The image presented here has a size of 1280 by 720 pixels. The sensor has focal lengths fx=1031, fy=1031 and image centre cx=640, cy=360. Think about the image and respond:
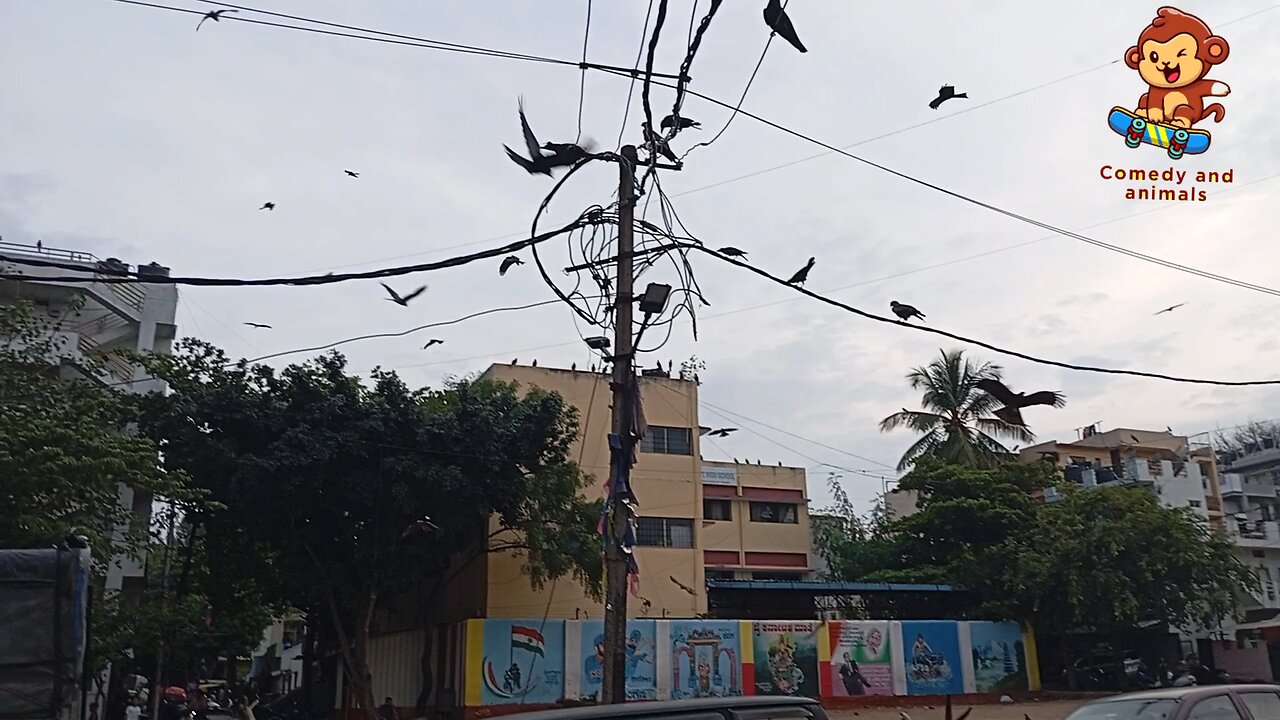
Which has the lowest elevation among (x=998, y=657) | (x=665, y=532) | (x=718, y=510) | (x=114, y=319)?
(x=998, y=657)

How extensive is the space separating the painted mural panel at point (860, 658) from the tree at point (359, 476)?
7.14m

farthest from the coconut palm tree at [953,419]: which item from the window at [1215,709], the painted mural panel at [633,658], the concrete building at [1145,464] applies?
the window at [1215,709]

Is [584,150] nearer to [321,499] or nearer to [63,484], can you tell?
[63,484]

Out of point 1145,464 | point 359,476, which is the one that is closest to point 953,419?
point 1145,464

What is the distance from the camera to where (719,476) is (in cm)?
3909

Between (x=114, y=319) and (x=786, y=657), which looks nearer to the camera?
(x=786, y=657)

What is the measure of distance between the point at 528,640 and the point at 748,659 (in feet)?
19.6

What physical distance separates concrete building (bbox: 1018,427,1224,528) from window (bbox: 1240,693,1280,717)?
27.8m

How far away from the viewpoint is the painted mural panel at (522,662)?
25.1 metres

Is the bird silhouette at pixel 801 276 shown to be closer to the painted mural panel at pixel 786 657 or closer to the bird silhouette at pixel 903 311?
the bird silhouette at pixel 903 311

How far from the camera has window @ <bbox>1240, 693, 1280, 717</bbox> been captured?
848 cm

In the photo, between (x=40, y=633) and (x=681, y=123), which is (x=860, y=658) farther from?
(x=40, y=633)

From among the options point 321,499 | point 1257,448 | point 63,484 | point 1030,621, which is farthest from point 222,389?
point 1257,448

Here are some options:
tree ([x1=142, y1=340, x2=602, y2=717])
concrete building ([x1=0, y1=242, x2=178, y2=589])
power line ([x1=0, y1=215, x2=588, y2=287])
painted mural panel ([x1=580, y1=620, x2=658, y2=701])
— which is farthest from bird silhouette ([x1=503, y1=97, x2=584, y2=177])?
concrete building ([x1=0, y1=242, x2=178, y2=589])
